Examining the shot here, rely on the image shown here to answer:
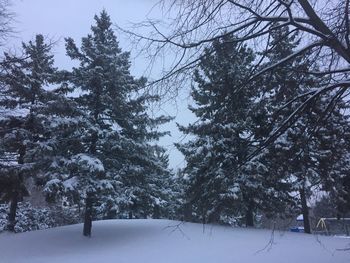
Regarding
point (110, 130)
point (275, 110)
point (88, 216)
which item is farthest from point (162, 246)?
point (275, 110)

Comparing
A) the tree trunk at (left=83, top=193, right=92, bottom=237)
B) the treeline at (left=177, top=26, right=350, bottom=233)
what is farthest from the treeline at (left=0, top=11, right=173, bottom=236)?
the treeline at (left=177, top=26, right=350, bottom=233)

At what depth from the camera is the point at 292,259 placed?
14062mm

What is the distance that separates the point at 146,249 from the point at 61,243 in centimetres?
426

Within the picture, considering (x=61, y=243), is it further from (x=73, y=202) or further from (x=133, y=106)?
(x=133, y=106)

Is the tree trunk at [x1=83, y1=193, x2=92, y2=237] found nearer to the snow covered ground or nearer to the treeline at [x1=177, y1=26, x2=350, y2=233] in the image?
the snow covered ground

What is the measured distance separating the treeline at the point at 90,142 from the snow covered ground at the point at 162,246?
1.15m

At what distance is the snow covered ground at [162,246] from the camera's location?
14711 mm

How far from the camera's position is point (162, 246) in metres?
16.8

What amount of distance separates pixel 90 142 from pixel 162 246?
6.35 meters

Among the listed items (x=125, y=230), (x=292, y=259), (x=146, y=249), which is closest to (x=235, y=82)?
(x=292, y=259)

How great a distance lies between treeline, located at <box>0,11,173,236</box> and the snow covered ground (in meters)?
1.15

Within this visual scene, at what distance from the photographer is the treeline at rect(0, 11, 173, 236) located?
59.6 ft

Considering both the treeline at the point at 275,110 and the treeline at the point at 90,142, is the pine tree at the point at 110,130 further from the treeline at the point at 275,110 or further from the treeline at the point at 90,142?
the treeline at the point at 275,110

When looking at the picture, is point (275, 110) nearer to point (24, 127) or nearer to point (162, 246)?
point (162, 246)
